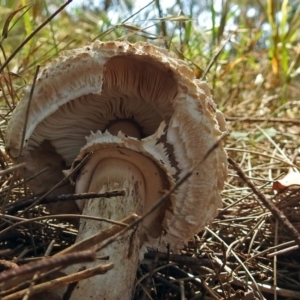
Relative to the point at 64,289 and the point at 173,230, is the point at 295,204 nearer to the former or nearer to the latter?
the point at 173,230

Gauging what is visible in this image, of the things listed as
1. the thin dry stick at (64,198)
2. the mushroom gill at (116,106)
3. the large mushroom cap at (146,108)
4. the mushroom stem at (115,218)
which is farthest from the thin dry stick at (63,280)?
the mushroom gill at (116,106)

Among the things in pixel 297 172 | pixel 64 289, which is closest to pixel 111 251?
pixel 64 289

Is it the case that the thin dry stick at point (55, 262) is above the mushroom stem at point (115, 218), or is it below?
below

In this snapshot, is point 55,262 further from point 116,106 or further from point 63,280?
point 116,106

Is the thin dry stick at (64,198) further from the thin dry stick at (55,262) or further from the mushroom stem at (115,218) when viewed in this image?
the thin dry stick at (55,262)

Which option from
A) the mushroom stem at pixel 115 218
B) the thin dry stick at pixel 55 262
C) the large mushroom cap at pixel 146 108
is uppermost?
the large mushroom cap at pixel 146 108

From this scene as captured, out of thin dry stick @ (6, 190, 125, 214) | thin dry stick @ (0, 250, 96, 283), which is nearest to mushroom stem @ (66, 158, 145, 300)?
thin dry stick @ (6, 190, 125, 214)

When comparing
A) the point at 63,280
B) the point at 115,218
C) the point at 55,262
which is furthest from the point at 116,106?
the point at 55,262
